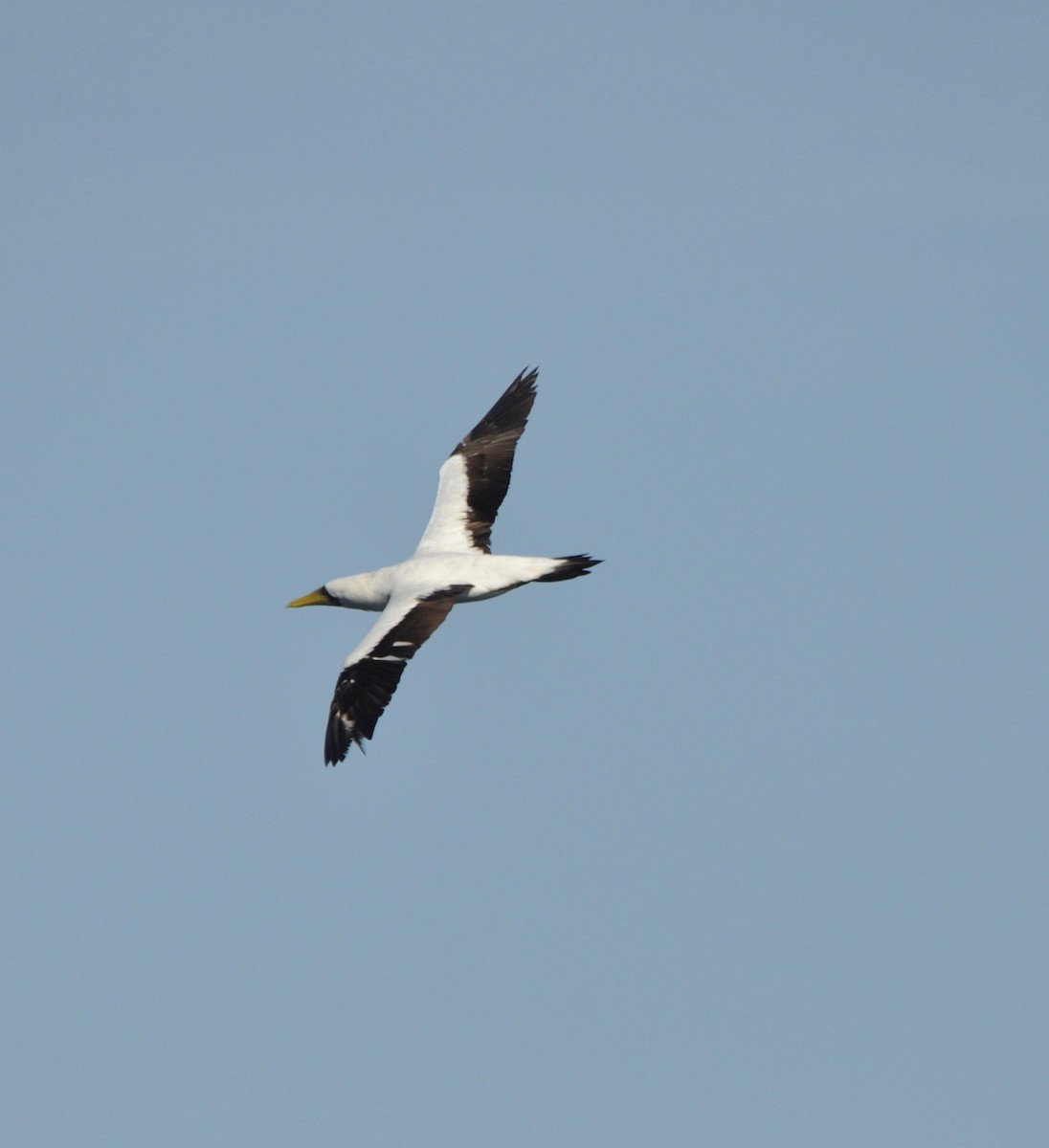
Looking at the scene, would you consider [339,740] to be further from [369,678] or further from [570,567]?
[570,567]

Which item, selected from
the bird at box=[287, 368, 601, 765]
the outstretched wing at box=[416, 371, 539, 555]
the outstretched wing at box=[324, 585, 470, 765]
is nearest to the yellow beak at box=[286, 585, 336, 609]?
the bird at box=[287, 368, 601, 765]

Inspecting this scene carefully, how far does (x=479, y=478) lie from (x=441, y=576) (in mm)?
3318

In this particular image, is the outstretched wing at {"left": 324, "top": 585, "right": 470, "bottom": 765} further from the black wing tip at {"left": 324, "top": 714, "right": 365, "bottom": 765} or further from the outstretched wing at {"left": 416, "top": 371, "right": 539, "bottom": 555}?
the outstretched wing at {"left": 416, "top": 371, "right": 539, "bottom": 555}

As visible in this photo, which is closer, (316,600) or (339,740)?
(339,740)

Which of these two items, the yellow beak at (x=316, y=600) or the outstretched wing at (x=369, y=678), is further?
the yellow beak at (x=316, y=600)

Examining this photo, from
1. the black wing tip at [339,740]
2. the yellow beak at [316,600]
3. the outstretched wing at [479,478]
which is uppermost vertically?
the outstretched wing at [479,478]

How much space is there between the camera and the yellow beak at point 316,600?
2825 centimetres

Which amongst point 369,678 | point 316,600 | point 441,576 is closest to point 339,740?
point 369,678

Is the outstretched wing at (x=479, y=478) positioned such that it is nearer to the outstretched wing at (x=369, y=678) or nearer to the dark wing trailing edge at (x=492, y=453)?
the dark wing trailing edge at (x=492, y=453)

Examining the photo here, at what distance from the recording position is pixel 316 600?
2850 centimetres

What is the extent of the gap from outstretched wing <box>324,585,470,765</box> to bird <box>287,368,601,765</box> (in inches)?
0.4

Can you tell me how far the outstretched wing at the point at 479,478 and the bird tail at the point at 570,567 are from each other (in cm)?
229

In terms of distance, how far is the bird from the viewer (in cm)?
2339

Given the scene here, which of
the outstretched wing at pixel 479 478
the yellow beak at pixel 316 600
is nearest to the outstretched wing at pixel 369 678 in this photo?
the outstretched wing at pixel 479 478
